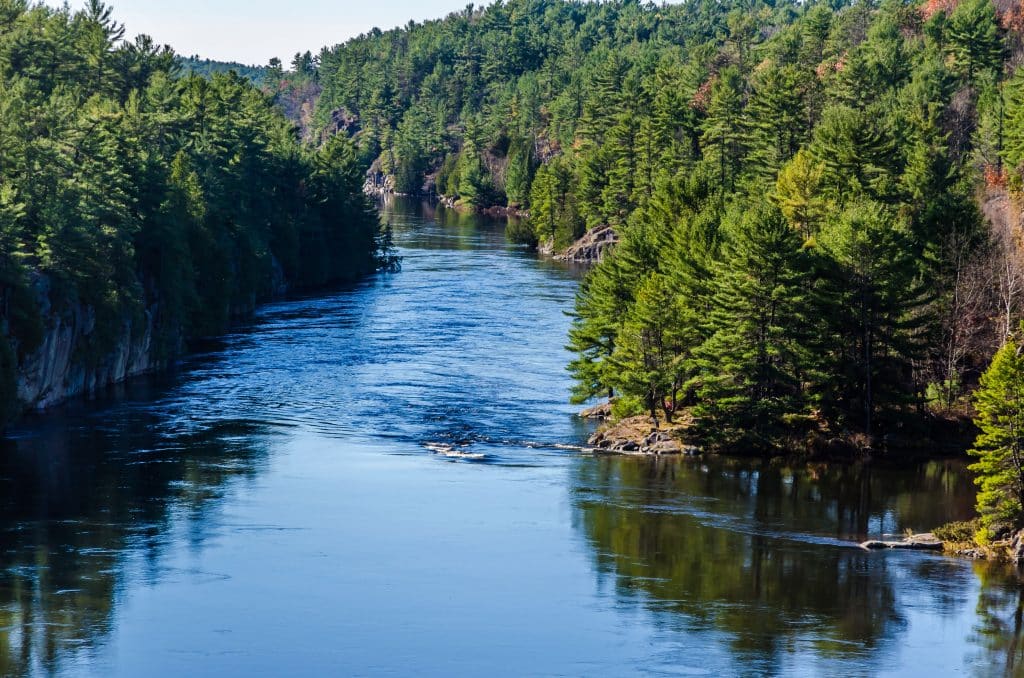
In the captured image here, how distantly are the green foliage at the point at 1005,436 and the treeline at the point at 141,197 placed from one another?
54666 millimetres

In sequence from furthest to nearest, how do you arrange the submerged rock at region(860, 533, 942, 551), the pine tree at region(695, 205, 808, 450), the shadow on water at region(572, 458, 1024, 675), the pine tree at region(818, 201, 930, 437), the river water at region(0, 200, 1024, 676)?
the pine tree at region(818, 201, 930, 437) → the pine tree at region(695, 205, 808, 450) → the submerged rock at region(860, 533, 942, 551) → the shadow on water at region(572, 458, 1024, 675) → the river water at region(0, 200, 1024, 676)

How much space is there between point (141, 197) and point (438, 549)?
5627cm

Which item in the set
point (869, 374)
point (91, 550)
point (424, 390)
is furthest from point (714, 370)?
point (91, 550)

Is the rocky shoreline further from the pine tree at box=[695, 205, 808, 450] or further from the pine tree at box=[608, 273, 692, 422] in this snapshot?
the pine tree at box=[695, 205, 808, 450]

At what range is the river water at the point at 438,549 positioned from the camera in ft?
169

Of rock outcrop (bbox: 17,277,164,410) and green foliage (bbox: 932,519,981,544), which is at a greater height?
rock outcrop (bbox: 17,277,164,410)

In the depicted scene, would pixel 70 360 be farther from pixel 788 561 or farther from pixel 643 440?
pixel 788 561

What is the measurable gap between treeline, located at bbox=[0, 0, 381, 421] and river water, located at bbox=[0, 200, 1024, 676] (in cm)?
824

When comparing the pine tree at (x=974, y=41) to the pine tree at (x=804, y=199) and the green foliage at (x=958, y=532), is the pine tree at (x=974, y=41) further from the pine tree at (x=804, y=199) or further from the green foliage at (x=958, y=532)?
the green foliage at (x=958, y=532)

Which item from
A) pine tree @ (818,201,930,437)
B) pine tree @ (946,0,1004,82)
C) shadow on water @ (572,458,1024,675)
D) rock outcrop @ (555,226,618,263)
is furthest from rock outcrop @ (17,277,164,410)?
pine tree @ (946,0,1004,82)

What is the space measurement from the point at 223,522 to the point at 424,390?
32.3 m

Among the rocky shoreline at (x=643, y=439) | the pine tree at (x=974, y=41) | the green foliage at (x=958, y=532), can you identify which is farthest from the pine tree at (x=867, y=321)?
the pine tree at (x=974, y=41)

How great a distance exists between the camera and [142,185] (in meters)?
109

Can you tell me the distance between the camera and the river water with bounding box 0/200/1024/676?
169 feet
